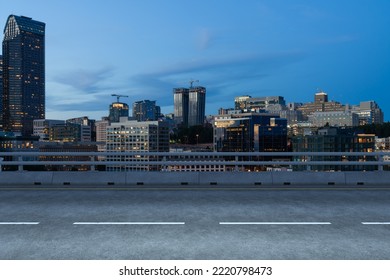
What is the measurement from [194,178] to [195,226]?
7.38 m

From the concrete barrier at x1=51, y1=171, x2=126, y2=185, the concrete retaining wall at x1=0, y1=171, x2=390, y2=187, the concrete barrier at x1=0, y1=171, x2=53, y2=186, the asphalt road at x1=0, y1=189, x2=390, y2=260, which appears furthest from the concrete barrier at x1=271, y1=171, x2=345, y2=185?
A: the concrete barrier at x1=0, y1=171, x2=53, y2=186

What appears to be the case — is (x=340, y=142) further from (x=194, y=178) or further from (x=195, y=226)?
(x=195, y=226)

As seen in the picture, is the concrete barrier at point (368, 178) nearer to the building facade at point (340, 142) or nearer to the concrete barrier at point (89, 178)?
the concrete barrier at point (89, 178)

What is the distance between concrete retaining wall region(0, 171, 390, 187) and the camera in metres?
15.2

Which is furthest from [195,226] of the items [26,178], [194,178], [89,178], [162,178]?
[26,178]

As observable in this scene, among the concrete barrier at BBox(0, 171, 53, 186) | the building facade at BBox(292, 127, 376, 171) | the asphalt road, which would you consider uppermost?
the building facade at BBox(292, 127, 376, 171)

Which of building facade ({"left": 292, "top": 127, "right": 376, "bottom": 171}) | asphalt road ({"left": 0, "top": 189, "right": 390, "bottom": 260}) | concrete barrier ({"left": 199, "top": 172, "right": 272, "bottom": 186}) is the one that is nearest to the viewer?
asphalt road ({"left": 0, "top": 189, "right": 390, "bottom": 260})

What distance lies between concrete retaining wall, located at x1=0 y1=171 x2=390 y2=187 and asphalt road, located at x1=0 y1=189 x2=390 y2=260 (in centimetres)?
271

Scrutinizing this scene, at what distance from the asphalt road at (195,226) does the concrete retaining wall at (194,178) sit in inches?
107

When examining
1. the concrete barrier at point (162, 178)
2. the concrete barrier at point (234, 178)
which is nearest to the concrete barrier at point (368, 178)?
the concrete barrier at point (234, 178)

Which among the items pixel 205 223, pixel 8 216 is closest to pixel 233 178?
pixel 205 223

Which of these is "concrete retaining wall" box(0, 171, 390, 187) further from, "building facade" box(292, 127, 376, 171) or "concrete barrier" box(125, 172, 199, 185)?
"building facade" box(292, 127, 376, 171)
